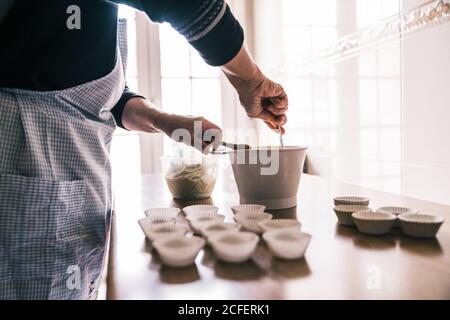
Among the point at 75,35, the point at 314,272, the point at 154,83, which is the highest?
the point at 154,83

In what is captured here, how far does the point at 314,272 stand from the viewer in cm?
46

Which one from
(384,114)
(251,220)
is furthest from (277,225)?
(384,114)

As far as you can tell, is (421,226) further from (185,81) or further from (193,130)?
(185,81)

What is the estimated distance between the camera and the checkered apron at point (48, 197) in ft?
2.25

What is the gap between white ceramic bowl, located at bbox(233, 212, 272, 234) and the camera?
2.02 feet

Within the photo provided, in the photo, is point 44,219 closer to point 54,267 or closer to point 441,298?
point 54,267

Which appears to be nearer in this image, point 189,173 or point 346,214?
point 346,214

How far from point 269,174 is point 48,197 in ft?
1.35

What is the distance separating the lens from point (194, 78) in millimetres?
2889

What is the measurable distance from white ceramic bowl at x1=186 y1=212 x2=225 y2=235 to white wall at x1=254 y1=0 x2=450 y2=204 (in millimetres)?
878

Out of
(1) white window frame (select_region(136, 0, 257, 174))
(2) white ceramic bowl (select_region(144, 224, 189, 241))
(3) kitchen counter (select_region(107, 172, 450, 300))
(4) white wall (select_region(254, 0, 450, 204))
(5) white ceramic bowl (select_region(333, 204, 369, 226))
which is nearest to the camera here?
(3) kitchen counter (select_region(107, 172, 450, 300))

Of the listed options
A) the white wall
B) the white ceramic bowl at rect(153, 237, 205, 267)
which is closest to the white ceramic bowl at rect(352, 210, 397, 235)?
the white ceramic bowl at rect(153, 237, 205, 267)

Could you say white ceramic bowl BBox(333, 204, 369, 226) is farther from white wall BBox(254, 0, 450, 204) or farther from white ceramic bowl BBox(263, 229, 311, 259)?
white wall BBox(254, 0, 450, 204)
